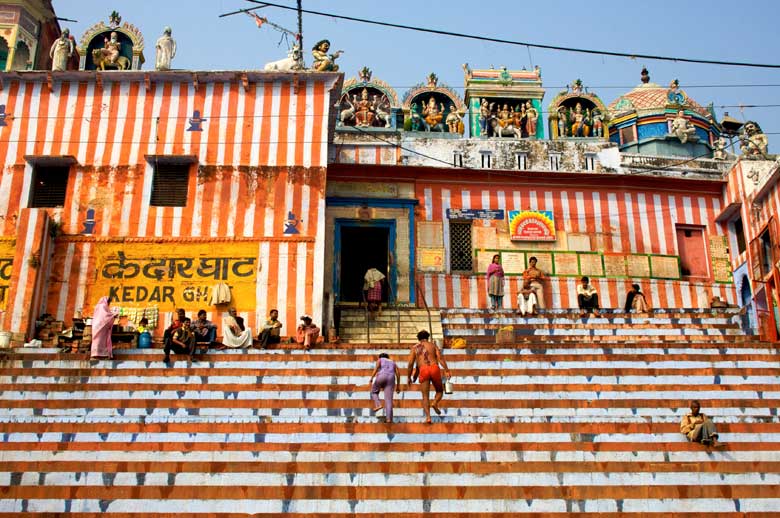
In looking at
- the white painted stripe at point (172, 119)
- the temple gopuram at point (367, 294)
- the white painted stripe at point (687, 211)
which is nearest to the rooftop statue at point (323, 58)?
the temple gopuram at point (367, 294)

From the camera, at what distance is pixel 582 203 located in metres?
21.6

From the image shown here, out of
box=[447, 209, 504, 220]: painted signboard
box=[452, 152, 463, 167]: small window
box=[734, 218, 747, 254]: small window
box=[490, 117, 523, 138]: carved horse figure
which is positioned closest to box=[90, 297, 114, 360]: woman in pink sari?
box=[447, 209, 504, 220]: painted signboard

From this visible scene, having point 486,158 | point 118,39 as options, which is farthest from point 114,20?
point 486,158

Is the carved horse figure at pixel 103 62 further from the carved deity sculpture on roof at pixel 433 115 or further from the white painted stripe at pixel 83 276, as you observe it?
the carved deity sculpture on roof at pixel 433 115

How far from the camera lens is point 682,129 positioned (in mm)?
25281

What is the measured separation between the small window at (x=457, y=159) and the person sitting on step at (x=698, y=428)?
466 inches

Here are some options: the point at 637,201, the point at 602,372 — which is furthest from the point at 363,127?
the point at 602,372

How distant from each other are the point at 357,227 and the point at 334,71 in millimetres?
3740

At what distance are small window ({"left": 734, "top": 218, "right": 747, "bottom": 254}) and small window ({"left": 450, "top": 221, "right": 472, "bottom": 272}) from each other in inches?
260

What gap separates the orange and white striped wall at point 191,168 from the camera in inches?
686

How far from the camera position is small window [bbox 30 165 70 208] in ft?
60.1

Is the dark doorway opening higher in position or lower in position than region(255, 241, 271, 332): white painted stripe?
higher

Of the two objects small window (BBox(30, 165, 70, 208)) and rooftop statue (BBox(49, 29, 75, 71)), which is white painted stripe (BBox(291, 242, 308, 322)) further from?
rooftop statue (BBox(49, 29, 75, 71))

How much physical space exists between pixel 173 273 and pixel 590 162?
11244mm
